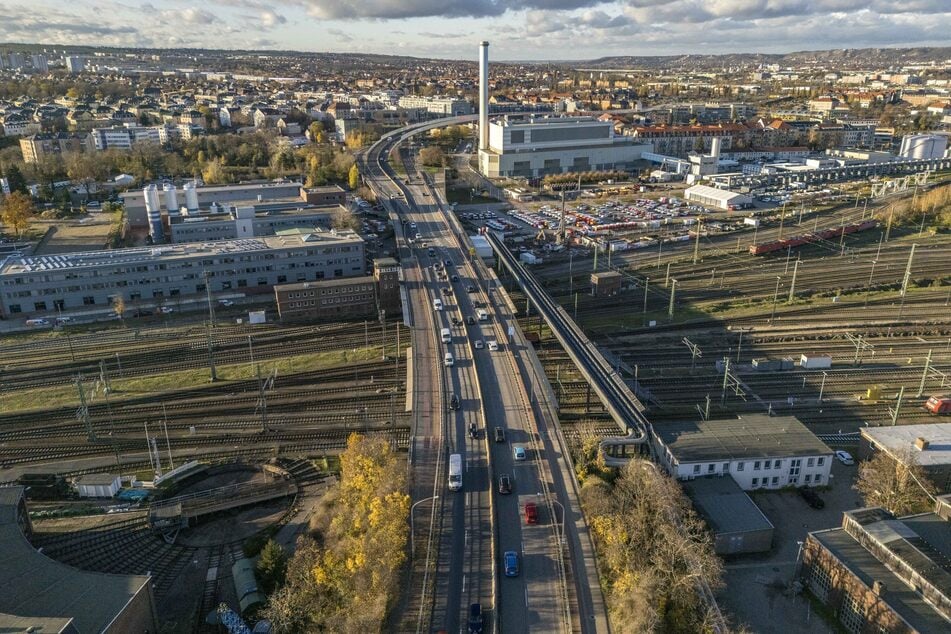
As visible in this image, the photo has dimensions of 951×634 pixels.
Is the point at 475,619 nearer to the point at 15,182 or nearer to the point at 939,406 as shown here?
the point at 939,406

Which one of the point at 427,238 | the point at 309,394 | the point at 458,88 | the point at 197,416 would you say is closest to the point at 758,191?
the point at 427,238

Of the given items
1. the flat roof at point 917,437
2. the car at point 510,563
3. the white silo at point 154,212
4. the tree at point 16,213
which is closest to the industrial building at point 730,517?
the flat roof at point 917,437

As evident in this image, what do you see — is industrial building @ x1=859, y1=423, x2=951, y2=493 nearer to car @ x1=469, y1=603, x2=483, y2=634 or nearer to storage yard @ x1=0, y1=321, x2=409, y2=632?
car @ x1=469, y1=603, x2=483, y2=634

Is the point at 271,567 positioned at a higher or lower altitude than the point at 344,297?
lower

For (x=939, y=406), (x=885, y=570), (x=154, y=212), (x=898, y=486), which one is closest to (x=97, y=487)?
(x=885, y=570)

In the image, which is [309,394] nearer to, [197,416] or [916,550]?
[197,416]
